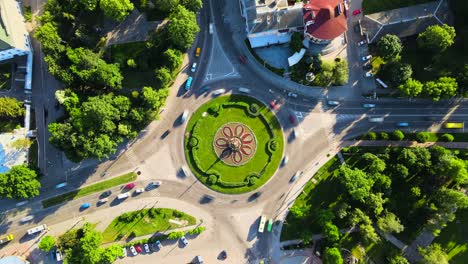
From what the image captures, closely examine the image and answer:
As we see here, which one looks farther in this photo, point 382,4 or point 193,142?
point 382,4

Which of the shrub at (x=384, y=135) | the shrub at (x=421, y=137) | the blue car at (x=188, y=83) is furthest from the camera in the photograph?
the blue car at (x=188, y=83)

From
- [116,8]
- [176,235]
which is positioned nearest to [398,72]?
[176,235]

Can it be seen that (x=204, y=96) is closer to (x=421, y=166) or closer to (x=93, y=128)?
(x=93, y=128)

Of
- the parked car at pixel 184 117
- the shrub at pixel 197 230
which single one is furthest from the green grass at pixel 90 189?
the shrub at pixel 197 230

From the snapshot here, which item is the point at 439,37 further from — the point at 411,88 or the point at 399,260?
the point at 399,260

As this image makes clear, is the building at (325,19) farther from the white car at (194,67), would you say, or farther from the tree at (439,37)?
the white car at (194,67)

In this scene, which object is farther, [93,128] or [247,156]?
[247,156]

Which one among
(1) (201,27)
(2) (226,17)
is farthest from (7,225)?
(2) (226,17)
